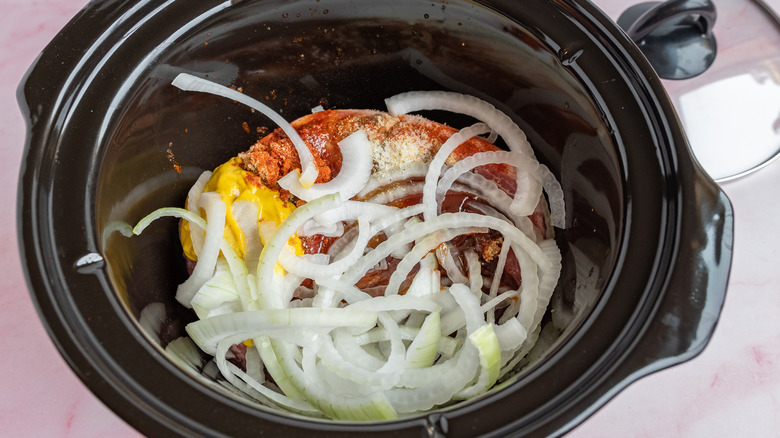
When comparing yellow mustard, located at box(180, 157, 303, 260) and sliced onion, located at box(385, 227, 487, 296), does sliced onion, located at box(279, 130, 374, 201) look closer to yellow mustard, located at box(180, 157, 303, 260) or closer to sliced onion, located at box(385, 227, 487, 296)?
yellow mustard, located at box(180, 157, 303, 260)

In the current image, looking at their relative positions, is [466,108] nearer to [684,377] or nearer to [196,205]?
[196,205]

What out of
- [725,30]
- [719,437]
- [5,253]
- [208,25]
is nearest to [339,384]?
[208,25]

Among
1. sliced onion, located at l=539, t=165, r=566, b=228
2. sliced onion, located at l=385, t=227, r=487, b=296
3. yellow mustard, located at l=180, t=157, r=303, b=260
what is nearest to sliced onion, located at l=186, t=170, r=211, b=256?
yellow mustard, located at l=180, t=157, r=303, b=260

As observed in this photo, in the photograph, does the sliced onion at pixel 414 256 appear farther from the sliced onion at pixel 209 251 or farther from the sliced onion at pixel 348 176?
→ the sliced onion at pixel 209 251

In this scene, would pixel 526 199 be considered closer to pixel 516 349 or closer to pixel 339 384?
pixel 516 349

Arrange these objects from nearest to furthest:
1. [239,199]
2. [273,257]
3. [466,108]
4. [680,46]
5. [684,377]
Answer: [273,257] < [239,199] < [466,108] < [684,377] < [680,46]

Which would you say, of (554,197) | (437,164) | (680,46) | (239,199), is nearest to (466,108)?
(437,164)
